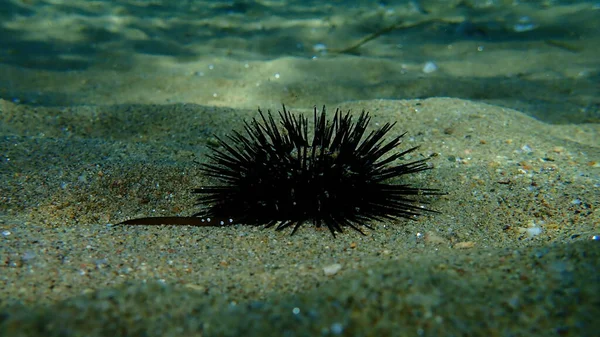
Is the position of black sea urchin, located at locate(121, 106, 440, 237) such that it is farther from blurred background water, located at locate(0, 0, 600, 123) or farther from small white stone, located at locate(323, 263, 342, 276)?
blurred background water, located at locate(0, 0, 600, 123)

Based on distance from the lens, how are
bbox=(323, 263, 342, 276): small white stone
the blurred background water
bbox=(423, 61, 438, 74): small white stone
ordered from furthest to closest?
bbox=(423, 61, 438, 74): small white stone
the blurred background water
bbox=(323, 263, 342, 276): small white stone

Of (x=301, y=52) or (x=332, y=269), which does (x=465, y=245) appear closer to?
(x=332, y=269)

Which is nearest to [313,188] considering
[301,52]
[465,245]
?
[465,245]

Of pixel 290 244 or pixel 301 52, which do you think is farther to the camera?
pixel 301 52

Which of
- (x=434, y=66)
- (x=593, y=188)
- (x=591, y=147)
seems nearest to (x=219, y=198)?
(x=593, y=188)

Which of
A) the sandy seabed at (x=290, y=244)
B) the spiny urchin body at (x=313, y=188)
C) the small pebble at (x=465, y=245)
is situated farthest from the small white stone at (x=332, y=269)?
the small pebble at (x=465, y=245)

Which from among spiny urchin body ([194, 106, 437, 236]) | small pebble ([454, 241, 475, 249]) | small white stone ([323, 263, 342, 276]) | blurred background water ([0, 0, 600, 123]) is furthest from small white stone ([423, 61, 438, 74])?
small white stone ([323, 263, 342, 276])

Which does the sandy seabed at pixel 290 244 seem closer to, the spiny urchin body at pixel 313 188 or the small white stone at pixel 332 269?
the small white stone at pixel 332 269
